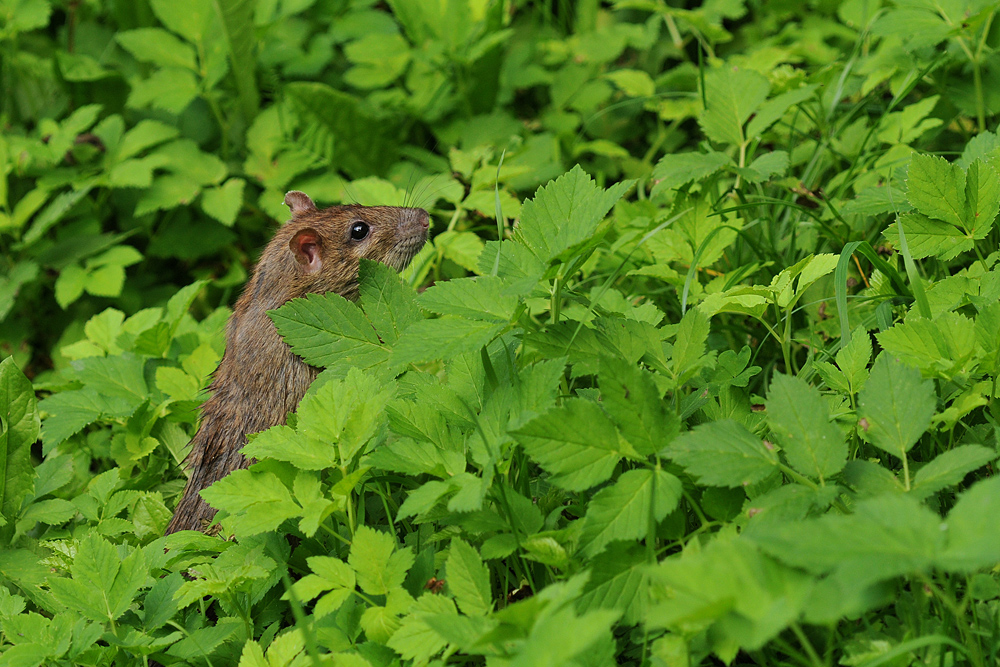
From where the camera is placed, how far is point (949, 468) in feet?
5.34

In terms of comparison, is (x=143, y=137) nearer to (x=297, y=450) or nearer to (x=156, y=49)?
(x=156, y=49)

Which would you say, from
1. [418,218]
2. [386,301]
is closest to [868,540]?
[386,301]

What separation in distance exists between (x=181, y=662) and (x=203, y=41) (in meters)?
3.33

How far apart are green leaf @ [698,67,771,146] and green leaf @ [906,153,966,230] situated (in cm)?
79

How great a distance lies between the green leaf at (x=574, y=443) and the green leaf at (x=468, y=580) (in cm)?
25

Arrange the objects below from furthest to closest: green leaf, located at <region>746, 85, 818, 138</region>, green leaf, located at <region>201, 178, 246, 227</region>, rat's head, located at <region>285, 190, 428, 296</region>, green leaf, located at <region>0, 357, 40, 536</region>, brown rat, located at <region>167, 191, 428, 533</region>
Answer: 1. green leaf, located at <region>201, 178, 246, 227</region>
2. rat's head, located at <region>285, 190, 428, 296</region>
3. green leaf, located at <region>746, 85, 818, 138</region>
4. brown rat, located at <region>167, 191, 428, 533</region>
5. green leaf, located at <region>0, 357, 40, 536</region>

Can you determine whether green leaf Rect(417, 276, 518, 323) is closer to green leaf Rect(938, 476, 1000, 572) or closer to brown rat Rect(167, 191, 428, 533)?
brown rat Rect(167, 191, 428, 533)

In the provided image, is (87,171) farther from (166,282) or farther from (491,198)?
(491,198)

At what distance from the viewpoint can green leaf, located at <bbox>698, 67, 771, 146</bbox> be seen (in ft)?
9.85

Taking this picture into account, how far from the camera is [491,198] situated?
3.52 metres

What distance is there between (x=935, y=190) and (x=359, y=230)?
2167 millimetres

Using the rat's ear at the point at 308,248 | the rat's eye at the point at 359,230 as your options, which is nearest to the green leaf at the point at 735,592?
the rat's ear at the point at 308,248

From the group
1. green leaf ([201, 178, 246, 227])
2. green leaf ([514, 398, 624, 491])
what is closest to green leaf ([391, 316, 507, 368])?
green leaf ([514, 398, 624, 491])

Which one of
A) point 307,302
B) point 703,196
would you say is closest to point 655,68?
point 703,196
